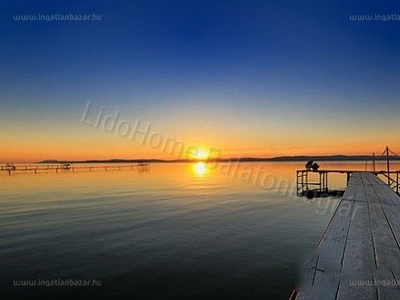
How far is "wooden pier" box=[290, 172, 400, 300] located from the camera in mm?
4270

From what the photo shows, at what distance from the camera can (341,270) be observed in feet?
16.6

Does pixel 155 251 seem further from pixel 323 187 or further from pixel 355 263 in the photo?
pixel 323 187

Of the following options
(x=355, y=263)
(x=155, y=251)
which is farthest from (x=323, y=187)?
(x=355, y=263)

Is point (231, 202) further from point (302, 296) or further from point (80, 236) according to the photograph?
point (302, 296)

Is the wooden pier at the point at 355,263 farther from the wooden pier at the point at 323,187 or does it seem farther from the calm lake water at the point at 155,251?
the wooden pier at the point at 323,187

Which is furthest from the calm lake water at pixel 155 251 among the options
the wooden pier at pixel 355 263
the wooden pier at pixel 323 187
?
the wooden pier at pixel 323 187

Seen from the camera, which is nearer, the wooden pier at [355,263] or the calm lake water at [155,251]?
the wooden pier at [355,263]

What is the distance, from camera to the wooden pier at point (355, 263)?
4270 mm

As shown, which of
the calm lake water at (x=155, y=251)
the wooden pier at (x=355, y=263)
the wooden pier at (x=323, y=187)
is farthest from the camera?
the wooden pier at (x=323, y=187)

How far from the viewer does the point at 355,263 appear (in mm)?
5398

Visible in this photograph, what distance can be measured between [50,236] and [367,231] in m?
14.6

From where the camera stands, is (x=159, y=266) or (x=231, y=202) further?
(x=231, y=202)

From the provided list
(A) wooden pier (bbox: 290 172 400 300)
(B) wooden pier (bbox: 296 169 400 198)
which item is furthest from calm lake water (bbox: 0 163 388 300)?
(B) wooden pier (bbox: 296 169 400 198)

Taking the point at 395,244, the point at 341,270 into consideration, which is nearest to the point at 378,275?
the point at 341,270
